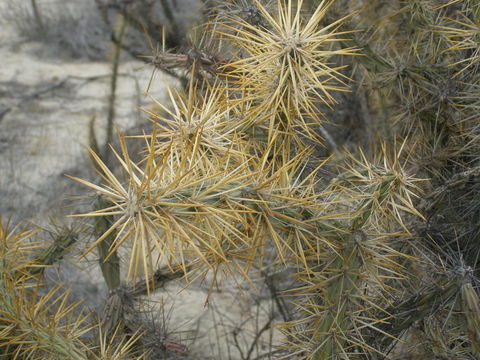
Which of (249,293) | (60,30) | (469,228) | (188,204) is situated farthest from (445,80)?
(60,30)

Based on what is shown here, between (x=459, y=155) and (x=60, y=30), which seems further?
(x=60, y=30)

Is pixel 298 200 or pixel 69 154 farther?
pixel 69 154

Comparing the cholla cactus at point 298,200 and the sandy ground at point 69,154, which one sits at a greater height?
the cholla cactus at point 298,200

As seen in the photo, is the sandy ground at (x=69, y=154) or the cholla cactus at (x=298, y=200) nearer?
the cholla cactus at (x=298, y=200)

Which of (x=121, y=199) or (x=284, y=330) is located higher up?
(x=121, y=199)

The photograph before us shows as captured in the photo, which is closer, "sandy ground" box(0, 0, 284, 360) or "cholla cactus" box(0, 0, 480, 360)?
"cholla cactus" box(0, 0, 480, 360)

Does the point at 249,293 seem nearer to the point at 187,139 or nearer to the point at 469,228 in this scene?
the point at 469,228

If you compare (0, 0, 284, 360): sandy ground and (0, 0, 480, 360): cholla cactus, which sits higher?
(0, 0, 480, 360): cholla cactus

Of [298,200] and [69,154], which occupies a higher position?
[298,200]
